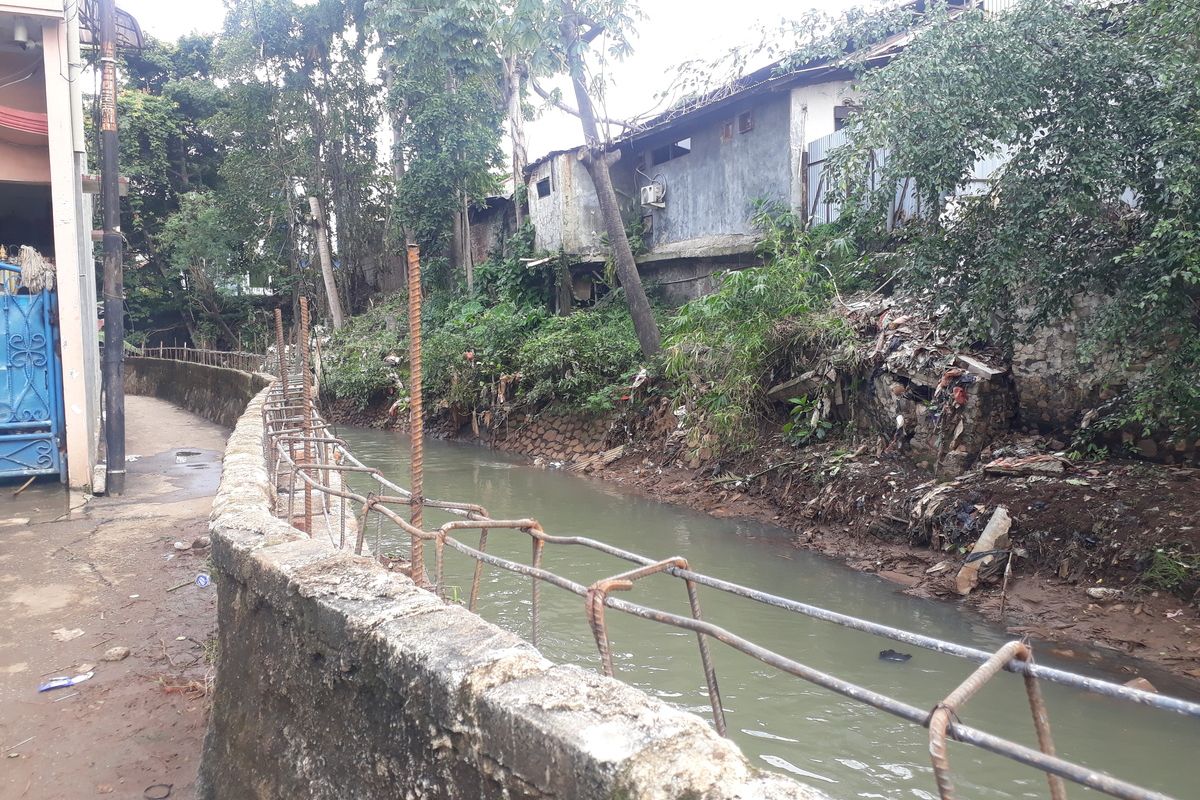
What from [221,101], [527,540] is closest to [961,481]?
[527,540]

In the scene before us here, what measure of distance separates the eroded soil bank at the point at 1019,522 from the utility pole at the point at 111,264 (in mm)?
6388

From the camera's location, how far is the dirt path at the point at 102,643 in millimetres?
3562

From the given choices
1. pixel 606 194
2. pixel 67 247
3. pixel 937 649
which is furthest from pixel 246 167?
pixel 937 649

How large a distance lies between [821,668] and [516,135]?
1797 centimetres

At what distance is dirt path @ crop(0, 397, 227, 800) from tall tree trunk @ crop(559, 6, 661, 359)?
7214 millimetres

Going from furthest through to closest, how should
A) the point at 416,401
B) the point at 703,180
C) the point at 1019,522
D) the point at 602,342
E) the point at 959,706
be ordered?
the point at 703,180, the point at 602,342, the point at 1019,522, the point at 416,401, the point at 959,706

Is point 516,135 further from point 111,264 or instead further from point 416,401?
point 416,401

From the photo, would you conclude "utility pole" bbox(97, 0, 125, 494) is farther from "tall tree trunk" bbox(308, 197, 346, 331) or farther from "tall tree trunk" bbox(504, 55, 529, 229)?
"tall tree trunk" bbox(308, 197, 346, 331)

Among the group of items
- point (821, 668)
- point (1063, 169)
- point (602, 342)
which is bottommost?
point (821, 668)

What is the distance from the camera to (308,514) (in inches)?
171

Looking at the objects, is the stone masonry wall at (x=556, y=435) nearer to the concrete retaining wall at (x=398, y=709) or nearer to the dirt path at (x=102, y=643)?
the dirt path at (x=102, y=643)

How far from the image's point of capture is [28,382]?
8.62 meters

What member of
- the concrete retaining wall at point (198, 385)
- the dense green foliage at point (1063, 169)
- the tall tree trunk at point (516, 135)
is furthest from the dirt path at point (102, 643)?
the tall tree trunk at point (516, 135)

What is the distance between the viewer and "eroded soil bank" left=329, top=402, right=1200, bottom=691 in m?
5.69
